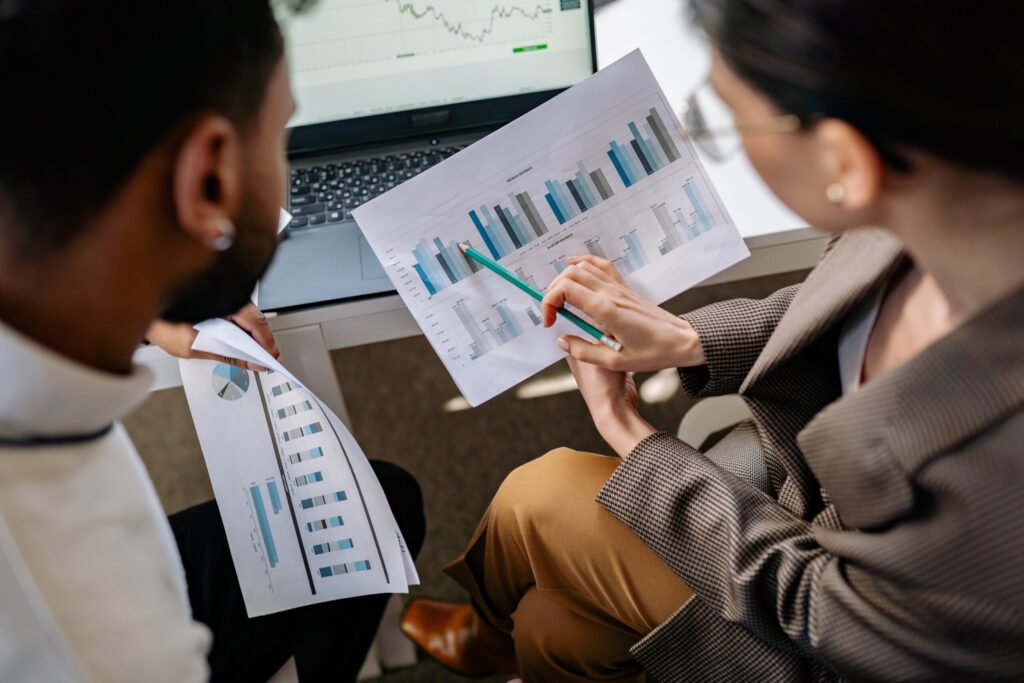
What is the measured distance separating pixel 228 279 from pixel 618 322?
0.37 m

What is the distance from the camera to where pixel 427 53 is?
954 millimetres

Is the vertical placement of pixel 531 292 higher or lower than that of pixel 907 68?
lower

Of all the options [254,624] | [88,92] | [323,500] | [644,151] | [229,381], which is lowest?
[254,624]

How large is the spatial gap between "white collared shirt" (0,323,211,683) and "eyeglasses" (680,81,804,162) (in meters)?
0.45

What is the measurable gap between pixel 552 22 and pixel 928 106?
1.90ft

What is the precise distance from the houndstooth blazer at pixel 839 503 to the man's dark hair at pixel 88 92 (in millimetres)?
503

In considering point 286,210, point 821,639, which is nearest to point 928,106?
point 821,639

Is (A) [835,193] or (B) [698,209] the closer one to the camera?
(A) [835,193]

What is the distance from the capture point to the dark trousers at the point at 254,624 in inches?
32.6

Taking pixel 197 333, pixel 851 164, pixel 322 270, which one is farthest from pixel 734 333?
pixel 197 333

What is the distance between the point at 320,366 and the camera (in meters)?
0.91

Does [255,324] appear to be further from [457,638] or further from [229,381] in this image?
[457,638]

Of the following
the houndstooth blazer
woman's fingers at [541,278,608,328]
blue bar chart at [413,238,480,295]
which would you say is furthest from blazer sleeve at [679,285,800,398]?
blue bar chart at [413,238,480,295]

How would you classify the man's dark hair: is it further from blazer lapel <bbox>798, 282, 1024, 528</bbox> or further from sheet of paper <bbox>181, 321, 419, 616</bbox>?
blazer lapel <bbox>798, 282, 1024, 528</bbox>
